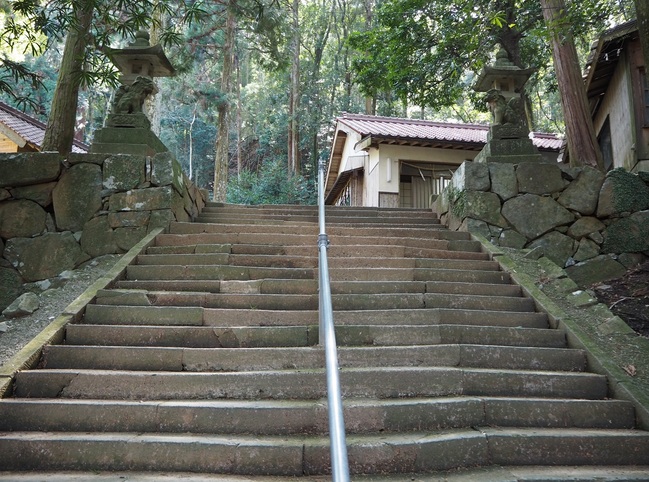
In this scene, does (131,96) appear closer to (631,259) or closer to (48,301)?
(48,301)

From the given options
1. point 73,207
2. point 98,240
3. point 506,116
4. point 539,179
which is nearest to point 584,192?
point 539,179

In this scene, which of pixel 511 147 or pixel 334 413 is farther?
pixel 511 147

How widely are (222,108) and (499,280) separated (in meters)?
11.4

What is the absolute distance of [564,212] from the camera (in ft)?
20.9

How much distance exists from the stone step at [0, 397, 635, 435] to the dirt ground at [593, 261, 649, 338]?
165cm

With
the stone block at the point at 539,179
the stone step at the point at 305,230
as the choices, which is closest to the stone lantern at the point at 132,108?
the stone step at the point at 305,230

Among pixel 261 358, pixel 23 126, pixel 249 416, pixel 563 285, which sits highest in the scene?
pixel 23 126

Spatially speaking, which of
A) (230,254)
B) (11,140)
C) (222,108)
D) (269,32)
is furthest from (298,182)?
(230,254)

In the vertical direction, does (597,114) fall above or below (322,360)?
above

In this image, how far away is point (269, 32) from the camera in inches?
441

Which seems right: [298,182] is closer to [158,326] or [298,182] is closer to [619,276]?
[619,276]

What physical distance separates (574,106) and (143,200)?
6417 millimetres

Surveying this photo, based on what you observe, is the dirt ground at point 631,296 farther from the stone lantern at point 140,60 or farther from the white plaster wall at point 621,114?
the stone lantern at point 140,60

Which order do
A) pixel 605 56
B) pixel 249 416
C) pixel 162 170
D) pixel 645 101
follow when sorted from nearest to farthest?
1. pixel 249 416
2. pixel 162 170
3. pixel 645 101
4. pixel 605 56
